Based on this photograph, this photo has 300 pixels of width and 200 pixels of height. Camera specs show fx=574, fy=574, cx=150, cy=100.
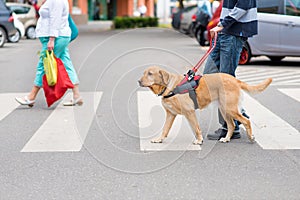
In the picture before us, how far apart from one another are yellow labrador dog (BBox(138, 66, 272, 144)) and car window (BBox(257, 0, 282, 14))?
7631mm

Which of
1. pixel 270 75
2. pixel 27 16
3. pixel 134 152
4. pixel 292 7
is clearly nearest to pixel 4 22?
pixel 27 16

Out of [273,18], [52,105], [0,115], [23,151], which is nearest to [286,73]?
[273,18]

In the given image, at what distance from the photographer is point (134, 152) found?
19.9ft

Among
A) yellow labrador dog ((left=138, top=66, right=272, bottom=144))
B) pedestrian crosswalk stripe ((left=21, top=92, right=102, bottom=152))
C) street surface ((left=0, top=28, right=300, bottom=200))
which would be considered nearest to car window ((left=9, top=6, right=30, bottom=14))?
street surface ((left=0, top=28, right=300, bottom=200))

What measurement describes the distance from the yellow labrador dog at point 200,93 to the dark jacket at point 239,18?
0.53 metres

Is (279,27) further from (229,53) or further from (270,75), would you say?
(229,53)

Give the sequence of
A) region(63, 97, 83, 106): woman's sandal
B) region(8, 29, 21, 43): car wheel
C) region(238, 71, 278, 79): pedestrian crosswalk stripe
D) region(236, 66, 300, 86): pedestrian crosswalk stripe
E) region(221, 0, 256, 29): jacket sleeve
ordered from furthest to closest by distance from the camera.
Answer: region(8, 29, 21, 43): car wheel < region(238, 71, 278, 79): pedestrian crosswalk stripe < region(236, 66, 300, 86): pedestrian crosswalk stripe < region(63, 97, 83, 106): woman's sandal < region(221, 0, 256, 29): jacket sleeve

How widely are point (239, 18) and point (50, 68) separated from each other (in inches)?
125

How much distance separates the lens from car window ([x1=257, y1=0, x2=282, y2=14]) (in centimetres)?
1350

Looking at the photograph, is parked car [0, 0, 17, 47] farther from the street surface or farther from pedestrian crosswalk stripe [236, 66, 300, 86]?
the street surface

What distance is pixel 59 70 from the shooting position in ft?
27.5

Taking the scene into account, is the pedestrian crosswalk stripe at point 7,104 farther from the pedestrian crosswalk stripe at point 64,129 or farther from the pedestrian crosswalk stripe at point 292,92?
the pedestrian crosswalk stripe at point 292,92

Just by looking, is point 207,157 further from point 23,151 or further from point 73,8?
point 73,8

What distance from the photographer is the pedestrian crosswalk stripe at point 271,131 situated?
250 inches
